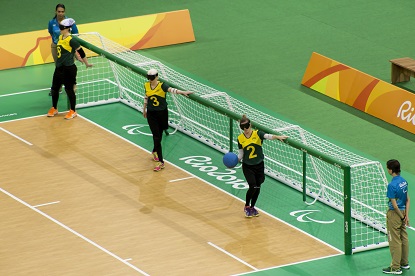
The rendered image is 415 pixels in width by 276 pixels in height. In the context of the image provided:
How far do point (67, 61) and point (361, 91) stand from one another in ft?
23.4

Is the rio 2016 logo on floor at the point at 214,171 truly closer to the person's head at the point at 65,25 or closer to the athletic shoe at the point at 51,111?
the athletic shoe at the point at 51,111

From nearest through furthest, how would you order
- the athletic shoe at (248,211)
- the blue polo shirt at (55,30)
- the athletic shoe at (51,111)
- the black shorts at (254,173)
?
the black shorts at (254,173)
the athletic shoe at (248,211)
the athletic shoe at (51,111)
the blue polo shirt at (55,30)

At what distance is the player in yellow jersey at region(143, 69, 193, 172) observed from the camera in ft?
85.3

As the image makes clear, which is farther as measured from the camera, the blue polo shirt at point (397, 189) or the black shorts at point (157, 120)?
the black shorts at point (157, 120)

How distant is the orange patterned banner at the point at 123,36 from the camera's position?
107ft

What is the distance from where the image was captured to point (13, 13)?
37.4 metres

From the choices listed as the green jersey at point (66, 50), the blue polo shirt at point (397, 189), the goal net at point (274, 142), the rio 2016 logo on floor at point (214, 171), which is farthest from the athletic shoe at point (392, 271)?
the green jersey at point (66, 50)

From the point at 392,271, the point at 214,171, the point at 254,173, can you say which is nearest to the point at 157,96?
the point at 214,171

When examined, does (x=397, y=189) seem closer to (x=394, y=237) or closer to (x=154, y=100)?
(x=394, y=237)

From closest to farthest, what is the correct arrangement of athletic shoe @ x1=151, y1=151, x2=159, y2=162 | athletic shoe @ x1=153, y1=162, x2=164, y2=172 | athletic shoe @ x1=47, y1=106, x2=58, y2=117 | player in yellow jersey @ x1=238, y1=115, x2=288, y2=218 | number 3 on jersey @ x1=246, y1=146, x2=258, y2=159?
player in yellow jersey @ x1=238, y1=115, x2=288, y2=218 < number 3 on jersey @ x1=246, y1=146, x2=258, y2=159 < athletic shoe @ x1=153, y1=162, x2=164, y2=172 < athletic shoe @ x1=151, y1=151, x2=159, y2=162 < athletic shoe @ x1=47, y1=106, x2=58, y2=117

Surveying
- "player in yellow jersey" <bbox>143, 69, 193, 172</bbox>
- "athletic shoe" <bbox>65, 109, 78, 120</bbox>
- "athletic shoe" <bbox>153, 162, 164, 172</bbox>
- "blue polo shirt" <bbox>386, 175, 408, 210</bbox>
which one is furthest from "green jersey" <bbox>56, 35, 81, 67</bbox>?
"blue polo shirt" <bbox>386, 175, 408, 210</bbox>

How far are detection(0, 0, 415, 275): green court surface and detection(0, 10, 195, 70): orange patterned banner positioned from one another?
0.30 meters

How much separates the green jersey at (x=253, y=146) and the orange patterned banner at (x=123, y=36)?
10735mm

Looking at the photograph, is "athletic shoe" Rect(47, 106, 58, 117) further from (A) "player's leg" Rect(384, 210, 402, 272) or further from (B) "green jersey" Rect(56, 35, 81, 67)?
(A) "player's leg" Rect(384, 210, 402, 272)
